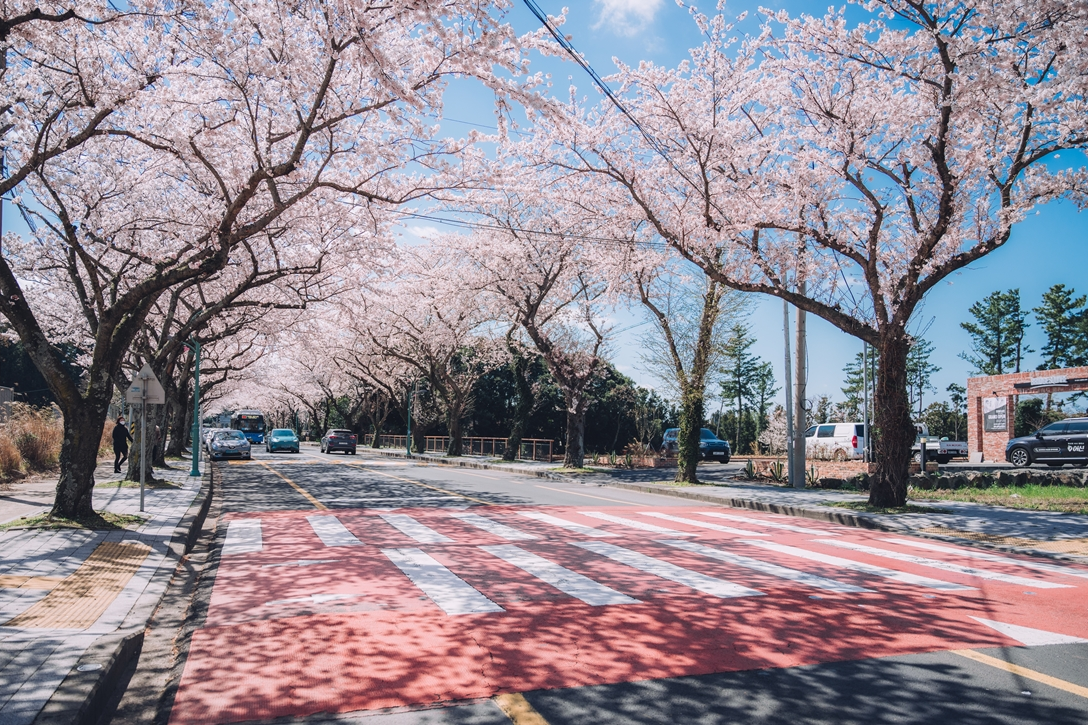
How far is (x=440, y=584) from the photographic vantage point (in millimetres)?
7152

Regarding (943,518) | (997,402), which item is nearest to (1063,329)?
(997,402)

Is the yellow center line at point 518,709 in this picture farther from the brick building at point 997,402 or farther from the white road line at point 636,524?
the brick building at point 997,402

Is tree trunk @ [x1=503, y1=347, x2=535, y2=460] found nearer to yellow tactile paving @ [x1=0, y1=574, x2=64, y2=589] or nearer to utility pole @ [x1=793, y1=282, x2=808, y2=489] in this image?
utility pole @ [x1=793, y1=282, x2=808, y2=489]

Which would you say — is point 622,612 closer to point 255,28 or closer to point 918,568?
point 918,568

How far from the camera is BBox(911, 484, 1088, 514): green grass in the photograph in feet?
46.8

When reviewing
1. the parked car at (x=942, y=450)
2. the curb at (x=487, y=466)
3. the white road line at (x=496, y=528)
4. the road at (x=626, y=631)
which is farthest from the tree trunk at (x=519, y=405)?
the road at (x=626, y=631)

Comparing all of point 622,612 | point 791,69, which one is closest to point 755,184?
point 791,69

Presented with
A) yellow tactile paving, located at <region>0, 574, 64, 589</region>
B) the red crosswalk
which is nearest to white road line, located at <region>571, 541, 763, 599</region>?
the red crosswalk

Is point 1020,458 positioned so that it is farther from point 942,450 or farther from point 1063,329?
point 1063,329

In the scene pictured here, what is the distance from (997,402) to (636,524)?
27.8 metres

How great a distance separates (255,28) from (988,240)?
13.0m

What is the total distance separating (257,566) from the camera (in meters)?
8.34

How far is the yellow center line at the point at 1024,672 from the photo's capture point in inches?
170

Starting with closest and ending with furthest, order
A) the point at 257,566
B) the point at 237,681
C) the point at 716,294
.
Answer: the point at 237,681 → the point at 257,566 → the point at 716,294
